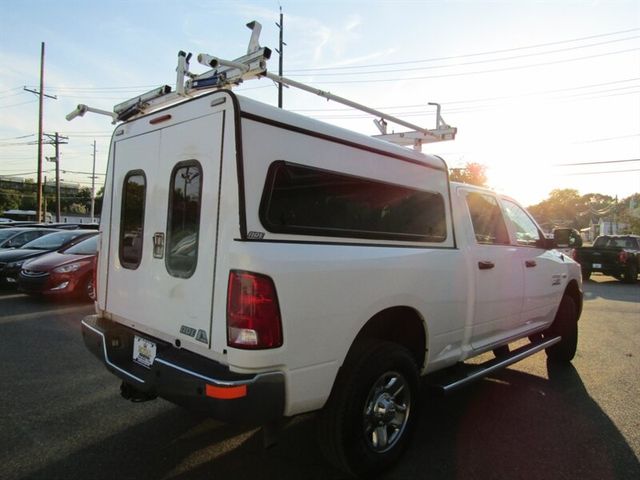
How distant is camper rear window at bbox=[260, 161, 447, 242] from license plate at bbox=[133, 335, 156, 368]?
1170 millimetres

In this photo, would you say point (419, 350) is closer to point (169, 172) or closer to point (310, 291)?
point (310, 291)

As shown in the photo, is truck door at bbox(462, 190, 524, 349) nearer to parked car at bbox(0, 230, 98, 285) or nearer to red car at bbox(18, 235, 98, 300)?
red car at bbox(18, 235, 98, 300)

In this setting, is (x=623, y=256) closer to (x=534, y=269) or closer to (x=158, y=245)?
(x=534, y=269)

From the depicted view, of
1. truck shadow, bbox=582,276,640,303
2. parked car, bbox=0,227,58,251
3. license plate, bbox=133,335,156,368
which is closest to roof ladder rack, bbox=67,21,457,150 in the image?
license plate, bbox=133,335,156,368

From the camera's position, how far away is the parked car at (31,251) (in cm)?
1019

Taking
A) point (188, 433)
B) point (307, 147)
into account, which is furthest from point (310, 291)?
point (188, 433)

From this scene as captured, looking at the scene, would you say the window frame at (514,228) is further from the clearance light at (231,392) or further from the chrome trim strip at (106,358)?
the chrome trim strip at (106,358)

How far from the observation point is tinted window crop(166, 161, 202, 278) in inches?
111

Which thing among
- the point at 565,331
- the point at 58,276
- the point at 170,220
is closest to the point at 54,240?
the point at 58,276

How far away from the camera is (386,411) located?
3070mm

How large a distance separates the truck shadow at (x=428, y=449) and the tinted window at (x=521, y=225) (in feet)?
5.32

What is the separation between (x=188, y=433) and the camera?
3.60 m

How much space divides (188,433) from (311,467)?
1.05 meters

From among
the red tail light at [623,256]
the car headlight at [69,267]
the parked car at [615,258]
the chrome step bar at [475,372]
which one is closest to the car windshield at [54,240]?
the car headlight at [69,267]
